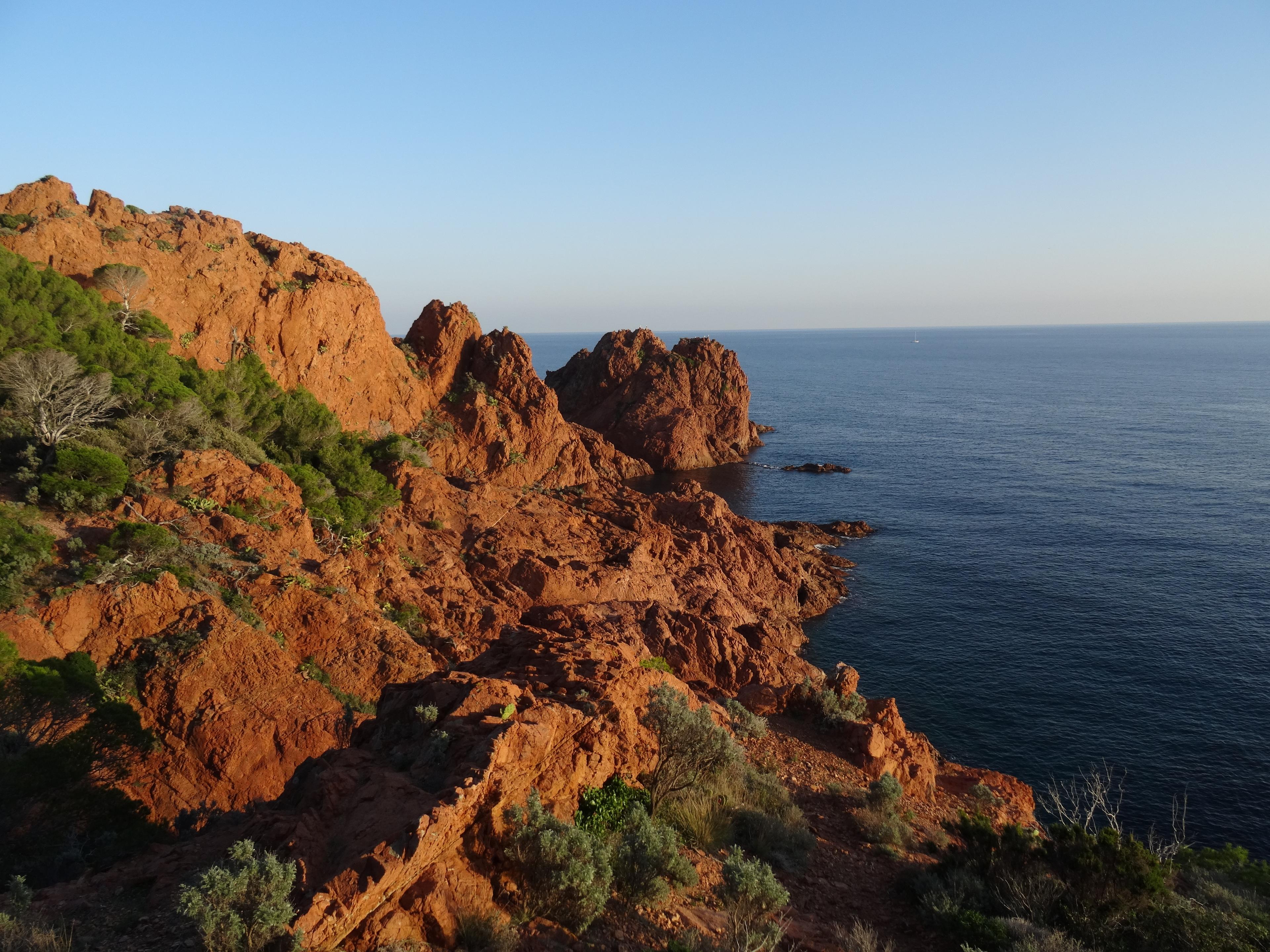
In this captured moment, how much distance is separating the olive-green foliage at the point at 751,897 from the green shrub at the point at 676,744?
1762mm

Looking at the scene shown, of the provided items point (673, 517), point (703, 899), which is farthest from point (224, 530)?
point (673, 517)

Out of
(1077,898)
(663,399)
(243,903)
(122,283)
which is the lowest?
(1077,898)

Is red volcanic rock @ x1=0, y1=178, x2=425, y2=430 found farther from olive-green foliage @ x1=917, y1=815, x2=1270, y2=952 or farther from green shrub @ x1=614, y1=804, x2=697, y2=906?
olive-green foliage @ x1=917, y1=815, x2=1270, y2=952

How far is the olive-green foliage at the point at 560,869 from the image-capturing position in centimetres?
882

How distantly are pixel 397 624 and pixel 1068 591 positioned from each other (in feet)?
126

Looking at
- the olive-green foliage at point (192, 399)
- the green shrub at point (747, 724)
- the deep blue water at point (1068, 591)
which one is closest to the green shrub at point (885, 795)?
the green shrub at point (747, 724)

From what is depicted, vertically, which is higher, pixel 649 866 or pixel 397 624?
pixel 649 866

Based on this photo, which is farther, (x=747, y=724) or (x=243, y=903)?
(x=747, y=724)

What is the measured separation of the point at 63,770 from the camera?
1221 centimetres

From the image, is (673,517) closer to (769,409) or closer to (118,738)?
(118,738)

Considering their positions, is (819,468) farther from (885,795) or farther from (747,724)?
(885,795)

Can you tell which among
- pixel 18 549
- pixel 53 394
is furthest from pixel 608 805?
pixel 53 394

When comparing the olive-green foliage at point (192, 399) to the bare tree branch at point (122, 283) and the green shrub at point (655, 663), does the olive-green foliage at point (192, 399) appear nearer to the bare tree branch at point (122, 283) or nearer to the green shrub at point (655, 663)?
the bare tree branch at point (122, 283)

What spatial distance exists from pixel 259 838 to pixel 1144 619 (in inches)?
1692
